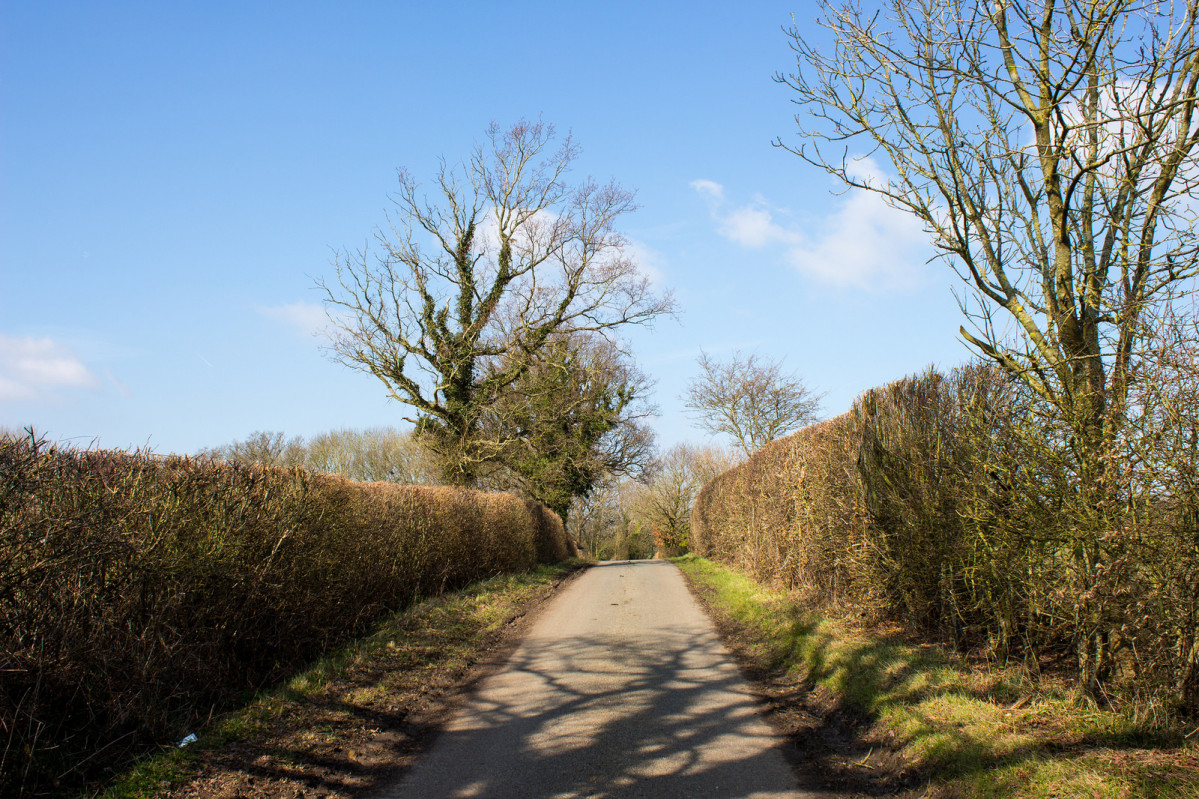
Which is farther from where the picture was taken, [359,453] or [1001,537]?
[359,453]

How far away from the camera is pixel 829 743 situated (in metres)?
5.16

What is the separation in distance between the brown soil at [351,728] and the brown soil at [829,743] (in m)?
2.77

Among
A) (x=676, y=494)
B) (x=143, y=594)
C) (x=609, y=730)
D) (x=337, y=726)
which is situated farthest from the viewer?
(x=676, y=494)

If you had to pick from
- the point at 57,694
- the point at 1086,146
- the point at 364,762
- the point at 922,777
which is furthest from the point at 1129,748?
the point at 57,694

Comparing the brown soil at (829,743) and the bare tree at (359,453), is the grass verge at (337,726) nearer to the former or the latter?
the brown soil at (829,743)

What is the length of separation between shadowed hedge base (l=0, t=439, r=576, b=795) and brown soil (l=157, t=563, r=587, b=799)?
602 millimetres

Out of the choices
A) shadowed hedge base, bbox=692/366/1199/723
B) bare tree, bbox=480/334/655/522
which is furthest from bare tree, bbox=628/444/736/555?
shadowed hedge base, bbox=692/366/1199/723

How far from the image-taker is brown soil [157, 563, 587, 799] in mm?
4398

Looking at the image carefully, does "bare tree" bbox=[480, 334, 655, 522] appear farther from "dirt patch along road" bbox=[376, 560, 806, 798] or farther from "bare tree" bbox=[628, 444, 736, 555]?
"dirt patch along road" bbox=[376, 560, 806, 798]

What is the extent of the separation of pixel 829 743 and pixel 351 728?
3.75m

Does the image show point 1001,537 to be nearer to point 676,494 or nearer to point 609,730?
point 609,730

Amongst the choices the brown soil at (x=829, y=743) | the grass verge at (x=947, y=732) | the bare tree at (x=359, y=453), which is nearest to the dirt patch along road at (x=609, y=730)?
the brown soil at (x=829, y=743)

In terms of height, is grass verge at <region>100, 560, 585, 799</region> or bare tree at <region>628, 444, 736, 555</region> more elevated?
bare tree at <region>628, 444, 736, 555</region>

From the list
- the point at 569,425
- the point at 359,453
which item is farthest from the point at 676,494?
the point at 359,453
